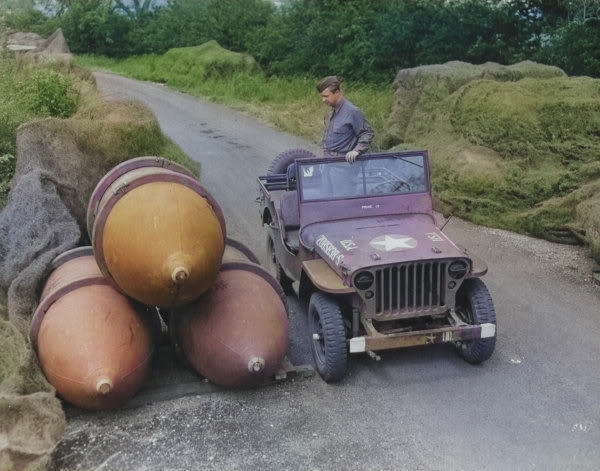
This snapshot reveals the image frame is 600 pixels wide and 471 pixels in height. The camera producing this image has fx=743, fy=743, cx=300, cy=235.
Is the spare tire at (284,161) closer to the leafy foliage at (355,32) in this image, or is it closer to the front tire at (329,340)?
the front tire at (329,340)

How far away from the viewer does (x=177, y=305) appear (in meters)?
5.79

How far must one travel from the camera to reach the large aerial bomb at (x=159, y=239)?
5465mm

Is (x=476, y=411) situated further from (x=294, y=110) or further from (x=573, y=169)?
(x=294, y=110)

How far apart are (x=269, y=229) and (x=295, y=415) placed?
10.0 ft

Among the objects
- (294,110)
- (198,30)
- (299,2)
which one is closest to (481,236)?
(294,110)

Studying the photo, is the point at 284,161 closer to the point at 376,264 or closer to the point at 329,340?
the point at 376,264

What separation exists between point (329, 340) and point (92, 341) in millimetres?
1916

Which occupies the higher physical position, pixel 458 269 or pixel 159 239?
pixel 159 239

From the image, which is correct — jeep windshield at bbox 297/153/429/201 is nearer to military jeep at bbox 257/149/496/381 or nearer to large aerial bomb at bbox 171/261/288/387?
military jeep at bbox 257/149/496/381

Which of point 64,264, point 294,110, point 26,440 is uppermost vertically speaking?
point 64,264

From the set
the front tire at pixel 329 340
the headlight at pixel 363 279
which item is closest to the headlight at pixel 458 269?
the headlight at pixel 363 279

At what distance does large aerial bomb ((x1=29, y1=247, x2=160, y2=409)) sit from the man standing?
10.1 ft

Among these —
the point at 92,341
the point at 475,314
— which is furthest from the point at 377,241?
the point at 92,341

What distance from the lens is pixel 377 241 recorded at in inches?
262
